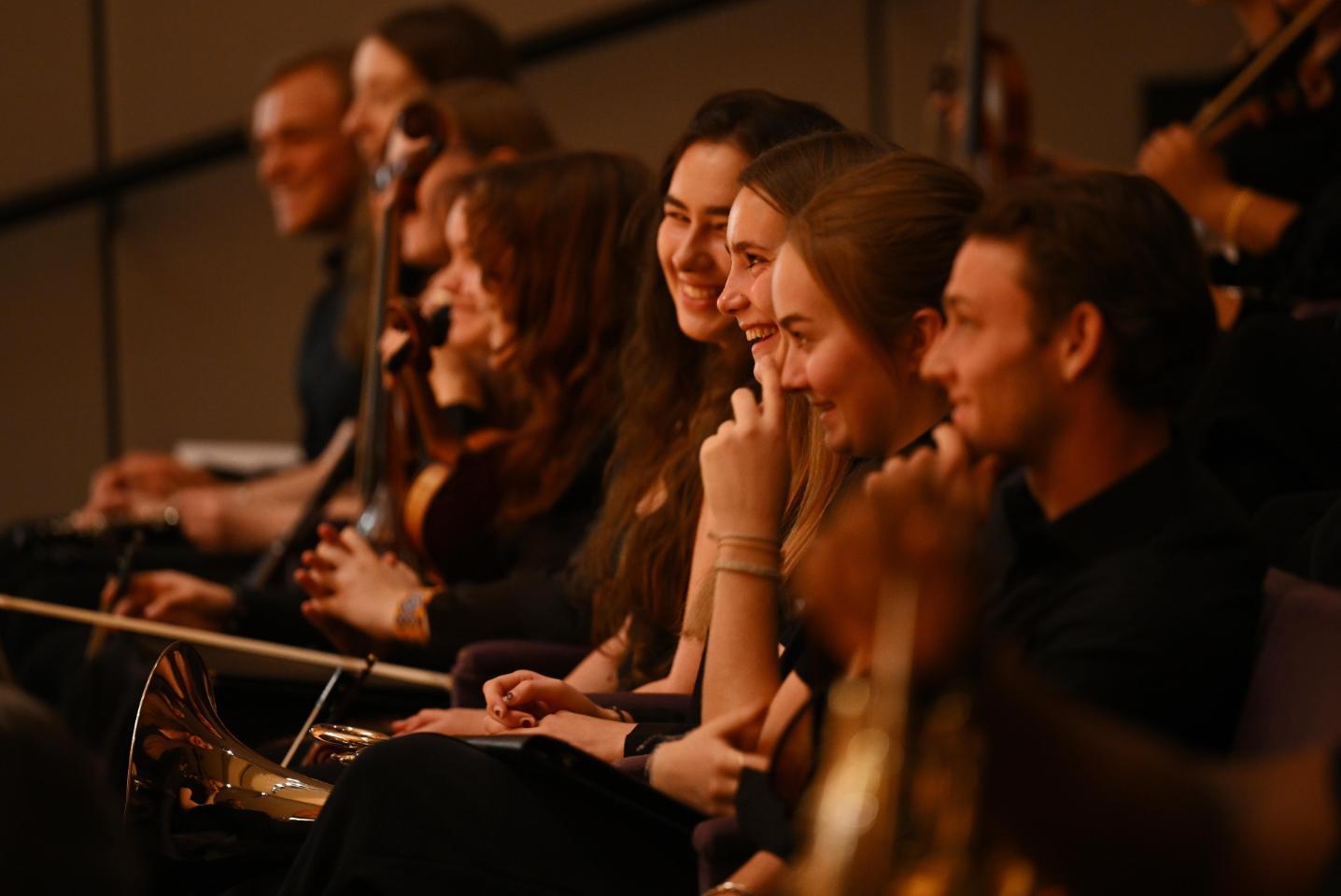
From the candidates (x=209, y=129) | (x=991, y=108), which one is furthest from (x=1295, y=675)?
(x=209, y=129)

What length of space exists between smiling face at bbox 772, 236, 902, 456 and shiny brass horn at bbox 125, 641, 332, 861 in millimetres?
623

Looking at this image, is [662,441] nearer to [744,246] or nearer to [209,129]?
[744,246]

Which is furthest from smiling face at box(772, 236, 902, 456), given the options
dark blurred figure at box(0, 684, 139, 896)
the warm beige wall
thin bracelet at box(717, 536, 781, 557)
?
the warm beige wall

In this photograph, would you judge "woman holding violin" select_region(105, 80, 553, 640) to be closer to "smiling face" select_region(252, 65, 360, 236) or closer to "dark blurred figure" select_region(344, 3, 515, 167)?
"dark blurred figure" select_region(344, 3, 515, 167)

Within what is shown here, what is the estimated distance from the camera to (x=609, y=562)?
7.65 ft

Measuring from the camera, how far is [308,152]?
4.27m

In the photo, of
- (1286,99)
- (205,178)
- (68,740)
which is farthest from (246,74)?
(68,740)

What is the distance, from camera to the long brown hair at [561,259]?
107 inches

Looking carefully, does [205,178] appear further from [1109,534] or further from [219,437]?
[1109,534]

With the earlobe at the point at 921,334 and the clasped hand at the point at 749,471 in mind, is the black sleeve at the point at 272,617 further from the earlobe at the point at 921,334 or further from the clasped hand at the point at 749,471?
the earlobe at the point at 921,334

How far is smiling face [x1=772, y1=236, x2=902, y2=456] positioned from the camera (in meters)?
1.64

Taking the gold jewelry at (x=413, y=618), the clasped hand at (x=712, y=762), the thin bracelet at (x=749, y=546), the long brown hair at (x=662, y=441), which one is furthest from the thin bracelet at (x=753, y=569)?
the gold jewelry at (x=413, y=618)

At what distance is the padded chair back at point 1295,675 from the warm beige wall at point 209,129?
3.59 metres

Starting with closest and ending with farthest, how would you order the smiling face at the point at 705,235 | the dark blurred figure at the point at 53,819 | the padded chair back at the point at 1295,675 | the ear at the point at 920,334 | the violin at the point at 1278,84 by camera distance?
the dark blurred figure at the point at 53,819
the padded chair back at the point at 1295,675
the ear at the point at 920,334
the smiling face at the point at 705,235
the violin at the point at 1278,84
